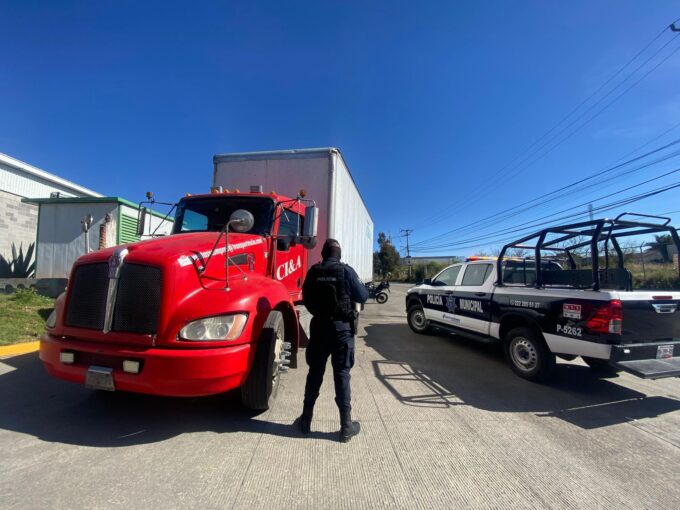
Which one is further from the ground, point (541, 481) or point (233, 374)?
point (233, 374)

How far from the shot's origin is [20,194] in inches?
621

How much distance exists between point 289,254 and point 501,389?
3.44 meters

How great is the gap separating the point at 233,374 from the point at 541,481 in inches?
97.4

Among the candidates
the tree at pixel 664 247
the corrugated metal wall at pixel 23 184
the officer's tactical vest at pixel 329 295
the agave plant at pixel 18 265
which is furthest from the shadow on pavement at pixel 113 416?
the corrugated metal wall at pixel 23 184

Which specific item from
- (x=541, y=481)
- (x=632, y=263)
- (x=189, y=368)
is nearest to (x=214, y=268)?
(x=189, y=368)

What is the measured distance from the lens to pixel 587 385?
15.1 feet

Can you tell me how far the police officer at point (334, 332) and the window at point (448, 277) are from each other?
172 inches

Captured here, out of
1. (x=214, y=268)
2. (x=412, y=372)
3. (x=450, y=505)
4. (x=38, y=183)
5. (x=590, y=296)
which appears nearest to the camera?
(x=450, y=505)

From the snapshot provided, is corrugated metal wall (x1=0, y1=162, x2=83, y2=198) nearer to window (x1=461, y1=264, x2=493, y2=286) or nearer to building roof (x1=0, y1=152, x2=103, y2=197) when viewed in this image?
building roof (x1=0, y1=152, x2=103, y2=197)

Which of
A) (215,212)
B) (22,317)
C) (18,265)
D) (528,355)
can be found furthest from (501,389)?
(18,265)

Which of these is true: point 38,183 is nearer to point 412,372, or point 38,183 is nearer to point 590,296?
point 412,372

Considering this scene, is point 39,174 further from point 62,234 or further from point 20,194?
point 62,234

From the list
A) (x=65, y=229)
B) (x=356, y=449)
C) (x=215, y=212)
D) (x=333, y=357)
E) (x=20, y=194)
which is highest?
(x=20, y=194)

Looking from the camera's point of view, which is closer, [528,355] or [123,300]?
[123,300]
